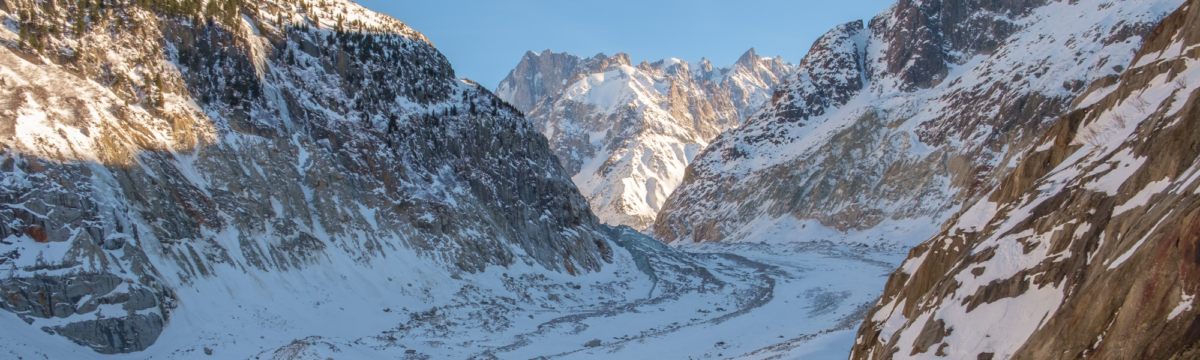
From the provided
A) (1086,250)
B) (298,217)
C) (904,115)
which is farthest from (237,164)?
(904,115)

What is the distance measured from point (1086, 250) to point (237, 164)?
54149 millimetres

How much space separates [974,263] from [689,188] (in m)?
164

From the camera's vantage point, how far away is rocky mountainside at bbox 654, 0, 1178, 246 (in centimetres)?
11619

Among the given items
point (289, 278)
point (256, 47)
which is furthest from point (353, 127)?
point (289, 278)

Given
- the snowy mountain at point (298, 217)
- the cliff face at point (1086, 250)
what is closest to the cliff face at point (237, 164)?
the snowy mountain at point (298, 217)

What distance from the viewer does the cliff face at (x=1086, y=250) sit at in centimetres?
1162

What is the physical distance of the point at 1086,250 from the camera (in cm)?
1488

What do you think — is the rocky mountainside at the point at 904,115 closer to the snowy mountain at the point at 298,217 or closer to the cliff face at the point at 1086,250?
the snowy mountain at the point at 298,217

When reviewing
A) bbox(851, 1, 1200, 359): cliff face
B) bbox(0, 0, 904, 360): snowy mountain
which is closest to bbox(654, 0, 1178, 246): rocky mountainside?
bbox(0, 0, 904, 360): snowy mountain

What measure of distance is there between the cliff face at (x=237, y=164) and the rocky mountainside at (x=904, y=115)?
182ft

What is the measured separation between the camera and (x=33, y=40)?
158 ft

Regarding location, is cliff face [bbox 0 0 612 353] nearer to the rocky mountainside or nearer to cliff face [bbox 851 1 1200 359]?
cliff face [bbox 851 1 1200 359]

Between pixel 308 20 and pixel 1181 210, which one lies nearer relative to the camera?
pixel 1181 210

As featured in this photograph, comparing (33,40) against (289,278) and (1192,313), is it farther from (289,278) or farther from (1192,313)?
(1192,313)
